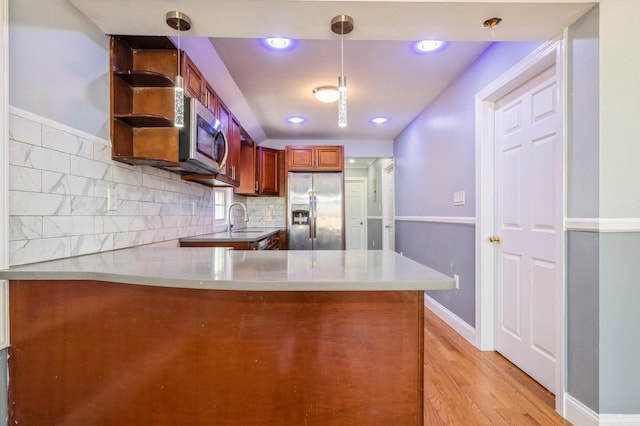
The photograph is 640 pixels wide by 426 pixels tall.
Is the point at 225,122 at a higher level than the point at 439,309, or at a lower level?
higher

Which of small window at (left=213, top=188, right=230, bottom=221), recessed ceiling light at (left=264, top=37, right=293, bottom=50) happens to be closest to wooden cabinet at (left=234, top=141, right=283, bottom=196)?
small window at (left=213, top=188, right=230, bottom=221)

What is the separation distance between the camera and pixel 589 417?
153 centimetres

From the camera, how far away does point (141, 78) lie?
5.80 feet

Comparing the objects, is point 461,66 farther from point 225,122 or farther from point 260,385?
point 260,385

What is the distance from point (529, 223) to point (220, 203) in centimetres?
333

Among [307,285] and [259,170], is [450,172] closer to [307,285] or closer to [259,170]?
[307,285]

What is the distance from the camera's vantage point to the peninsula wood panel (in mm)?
1096

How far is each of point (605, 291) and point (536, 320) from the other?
663 mm

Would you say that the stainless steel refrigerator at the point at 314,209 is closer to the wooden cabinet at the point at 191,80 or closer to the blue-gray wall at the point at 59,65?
the wooden cabinet at the point at 191,80

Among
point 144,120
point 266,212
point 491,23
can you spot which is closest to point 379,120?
point 266,212

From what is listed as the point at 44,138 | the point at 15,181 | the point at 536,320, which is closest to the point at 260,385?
the point at 15,181

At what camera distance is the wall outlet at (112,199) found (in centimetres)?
172

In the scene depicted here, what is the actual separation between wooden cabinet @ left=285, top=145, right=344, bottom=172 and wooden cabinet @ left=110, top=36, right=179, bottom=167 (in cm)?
295

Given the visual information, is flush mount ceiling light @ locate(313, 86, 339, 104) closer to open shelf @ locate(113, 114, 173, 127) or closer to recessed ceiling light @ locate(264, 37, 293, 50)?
recessed ceiling light @ locate(264, 37, 293, 50)
